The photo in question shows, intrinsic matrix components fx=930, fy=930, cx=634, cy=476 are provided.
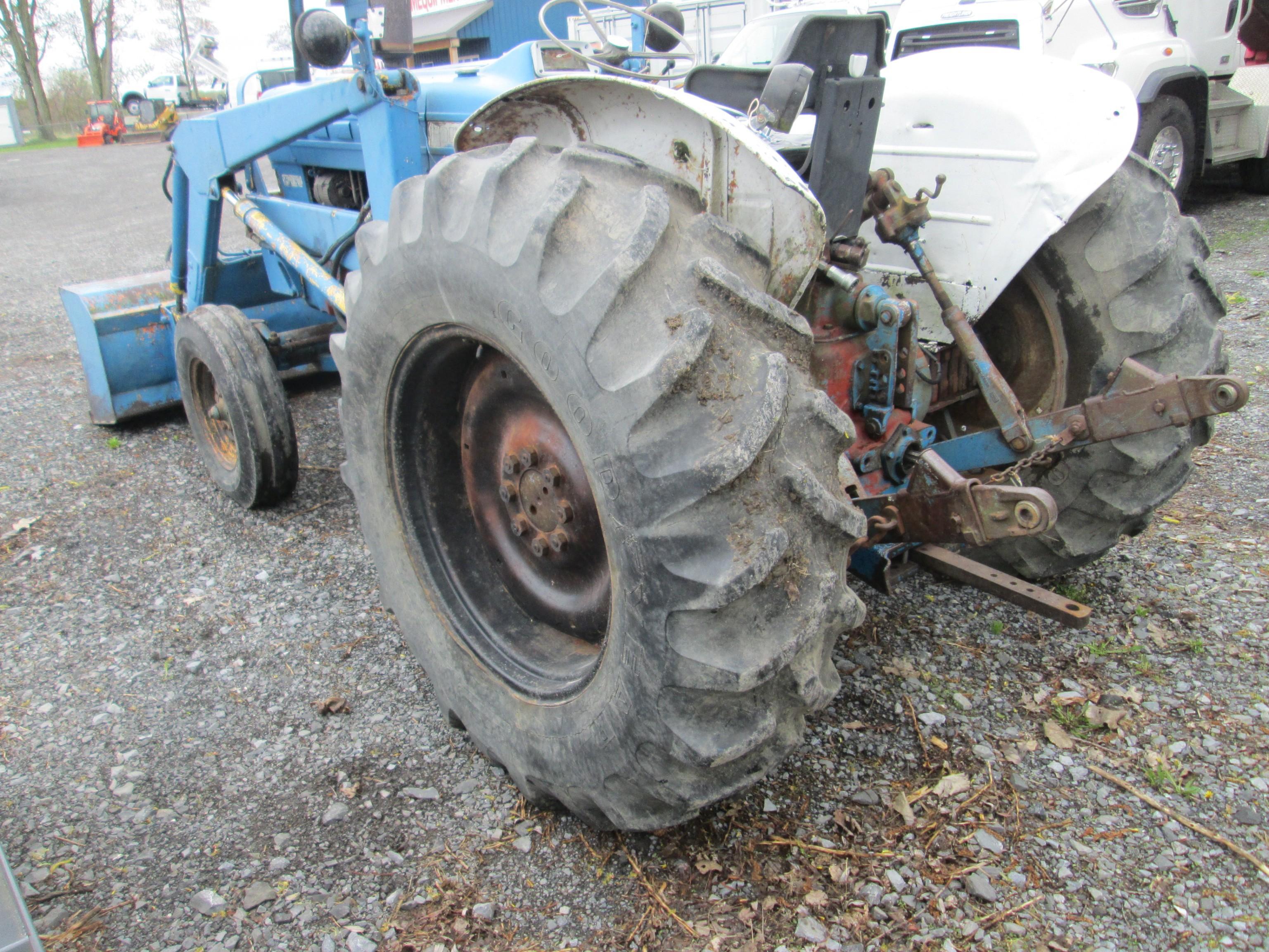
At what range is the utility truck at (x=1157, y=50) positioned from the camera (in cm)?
667

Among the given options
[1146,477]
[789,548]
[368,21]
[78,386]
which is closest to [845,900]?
[789,548]

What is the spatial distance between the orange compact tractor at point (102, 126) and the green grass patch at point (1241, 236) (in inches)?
1285

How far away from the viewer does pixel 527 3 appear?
5230mm

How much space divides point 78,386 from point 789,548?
5.47 meters

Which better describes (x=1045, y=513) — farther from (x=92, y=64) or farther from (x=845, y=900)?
(x=92, y=64)

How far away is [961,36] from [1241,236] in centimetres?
294

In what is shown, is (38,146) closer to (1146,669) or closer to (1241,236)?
(1241,236)

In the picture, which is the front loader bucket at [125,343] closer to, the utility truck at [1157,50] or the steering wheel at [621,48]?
the steering wheel at [621,48]

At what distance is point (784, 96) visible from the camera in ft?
6.70

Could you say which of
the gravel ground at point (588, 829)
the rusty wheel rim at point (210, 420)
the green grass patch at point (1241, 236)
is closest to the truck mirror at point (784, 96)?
the gravel ground at point (588, 829)

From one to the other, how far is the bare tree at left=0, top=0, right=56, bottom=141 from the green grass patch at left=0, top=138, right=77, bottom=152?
1308 millimetres

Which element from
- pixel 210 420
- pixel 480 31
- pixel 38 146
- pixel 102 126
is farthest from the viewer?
pixel 38 146

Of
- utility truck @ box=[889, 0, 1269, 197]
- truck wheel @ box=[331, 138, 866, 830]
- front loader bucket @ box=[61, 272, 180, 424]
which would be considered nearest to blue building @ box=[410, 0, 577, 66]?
front loader bucket @ box=[61, 272, 180, 424]

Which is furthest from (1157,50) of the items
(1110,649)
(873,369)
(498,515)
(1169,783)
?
(498,515)
